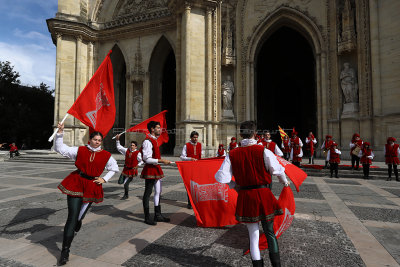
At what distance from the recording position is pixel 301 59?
2605 cm

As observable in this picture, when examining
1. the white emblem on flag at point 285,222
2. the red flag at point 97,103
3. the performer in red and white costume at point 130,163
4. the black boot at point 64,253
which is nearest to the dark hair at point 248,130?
the white emblem on flag at point 285,222

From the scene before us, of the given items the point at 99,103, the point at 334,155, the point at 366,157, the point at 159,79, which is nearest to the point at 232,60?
the point at 159,79

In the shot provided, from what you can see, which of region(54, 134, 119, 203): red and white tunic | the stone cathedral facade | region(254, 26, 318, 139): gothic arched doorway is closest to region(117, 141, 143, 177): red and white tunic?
region(54, 134, 119, 203): red and white tunic

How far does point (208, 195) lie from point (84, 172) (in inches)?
84.1

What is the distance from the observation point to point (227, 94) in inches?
693

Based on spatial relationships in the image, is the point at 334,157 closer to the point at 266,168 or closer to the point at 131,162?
the point at 131,162

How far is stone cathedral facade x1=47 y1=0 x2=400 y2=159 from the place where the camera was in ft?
45.8

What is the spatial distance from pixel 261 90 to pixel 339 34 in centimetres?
951

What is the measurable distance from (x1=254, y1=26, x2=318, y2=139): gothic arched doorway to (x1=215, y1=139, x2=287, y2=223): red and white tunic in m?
21.7

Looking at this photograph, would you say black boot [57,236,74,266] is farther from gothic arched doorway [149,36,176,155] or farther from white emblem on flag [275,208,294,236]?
gothic arched doorway [149,36,176,155]

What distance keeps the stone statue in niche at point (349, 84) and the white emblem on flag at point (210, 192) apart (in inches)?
548

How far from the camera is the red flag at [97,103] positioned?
14.2 ft

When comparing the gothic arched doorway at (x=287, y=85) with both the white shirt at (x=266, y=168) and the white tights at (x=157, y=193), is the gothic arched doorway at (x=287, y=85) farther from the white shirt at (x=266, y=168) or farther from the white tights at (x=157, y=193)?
the white shirt at (x=266, y=168)

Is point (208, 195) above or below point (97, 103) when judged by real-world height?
below
